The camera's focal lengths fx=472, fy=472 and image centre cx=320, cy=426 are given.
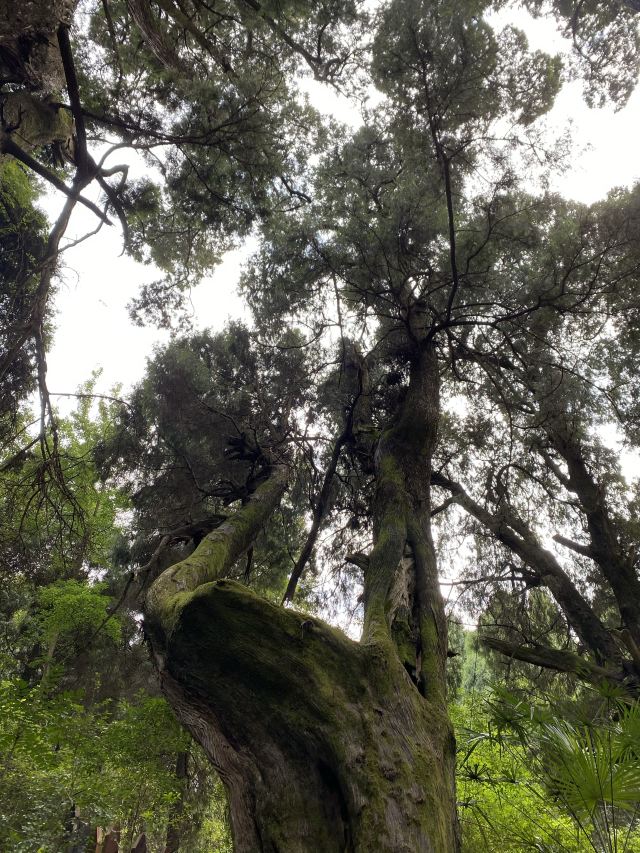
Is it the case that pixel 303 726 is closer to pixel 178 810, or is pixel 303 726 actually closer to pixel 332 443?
pixel 332 443

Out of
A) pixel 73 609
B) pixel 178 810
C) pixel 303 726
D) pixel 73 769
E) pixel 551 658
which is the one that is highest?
pixel 551 658

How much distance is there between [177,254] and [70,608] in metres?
6.77

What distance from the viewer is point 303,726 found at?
2.14 meters

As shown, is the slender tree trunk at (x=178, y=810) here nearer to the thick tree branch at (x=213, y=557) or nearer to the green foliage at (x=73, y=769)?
the green foliage at (x=73, y=769)

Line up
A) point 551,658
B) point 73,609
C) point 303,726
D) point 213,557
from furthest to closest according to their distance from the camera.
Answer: point 73,609
point 551,658
point 213,557
point 303,726

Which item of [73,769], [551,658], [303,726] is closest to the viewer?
[303,726]

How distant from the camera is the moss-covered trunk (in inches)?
77.4

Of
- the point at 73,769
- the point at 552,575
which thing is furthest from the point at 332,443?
the point at 73,769

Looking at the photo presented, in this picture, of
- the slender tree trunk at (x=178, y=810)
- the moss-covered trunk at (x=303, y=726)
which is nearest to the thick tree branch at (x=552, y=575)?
the moss-covered trunk at (x=303, y=726)

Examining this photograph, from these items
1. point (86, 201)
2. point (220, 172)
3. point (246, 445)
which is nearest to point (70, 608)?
point (246, 445)

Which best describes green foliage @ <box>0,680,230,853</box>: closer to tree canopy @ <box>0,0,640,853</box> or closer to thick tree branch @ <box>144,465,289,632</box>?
tree canopy @ <box>0,0,640,853</box>

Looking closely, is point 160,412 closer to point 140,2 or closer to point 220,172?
point 220,172

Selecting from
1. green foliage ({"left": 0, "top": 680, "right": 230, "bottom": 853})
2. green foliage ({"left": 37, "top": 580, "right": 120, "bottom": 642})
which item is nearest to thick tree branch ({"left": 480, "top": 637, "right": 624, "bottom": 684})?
green foliage ({"left": 0, "top": 680, "right": 230, "bottom": 853})

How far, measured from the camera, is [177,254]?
7.90m
